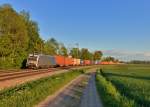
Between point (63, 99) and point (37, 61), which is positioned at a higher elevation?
point (37, 61)

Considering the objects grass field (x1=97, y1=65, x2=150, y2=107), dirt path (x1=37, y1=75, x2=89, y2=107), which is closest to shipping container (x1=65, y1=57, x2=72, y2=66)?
grass field (x1=97, y1=65, x2=150, y2=107)

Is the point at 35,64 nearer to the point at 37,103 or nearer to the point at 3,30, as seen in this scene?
the point at 3,30

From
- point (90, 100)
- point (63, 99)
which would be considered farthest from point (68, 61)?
point (63, 99)

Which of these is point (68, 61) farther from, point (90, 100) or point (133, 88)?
point (90, 100)

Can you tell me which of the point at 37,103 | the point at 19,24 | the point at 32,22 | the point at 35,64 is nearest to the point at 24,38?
the point at 19,24

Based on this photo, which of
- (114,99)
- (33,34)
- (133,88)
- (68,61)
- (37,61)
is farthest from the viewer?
(33,34)

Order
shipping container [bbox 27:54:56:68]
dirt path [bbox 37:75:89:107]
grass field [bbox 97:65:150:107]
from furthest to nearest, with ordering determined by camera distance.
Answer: shipping container [bbox 27:54:56:68] → grass field [bbox 97:65:150:107] → dirt path [bbox 37:75:89:107]

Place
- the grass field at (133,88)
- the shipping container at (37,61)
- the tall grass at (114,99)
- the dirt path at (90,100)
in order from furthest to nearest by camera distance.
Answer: the shipping container at (37,61)
the grass field at (133,88)
the dirt path at (90,100)
the tall grass at (114,99)

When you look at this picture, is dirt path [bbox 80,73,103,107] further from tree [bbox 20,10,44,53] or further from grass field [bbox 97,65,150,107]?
tree [bbox 20,10,44,53]

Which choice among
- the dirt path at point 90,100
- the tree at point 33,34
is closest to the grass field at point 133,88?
the dirt path at point 90,100

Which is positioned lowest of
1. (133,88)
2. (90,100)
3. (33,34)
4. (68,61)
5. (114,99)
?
(90,100)

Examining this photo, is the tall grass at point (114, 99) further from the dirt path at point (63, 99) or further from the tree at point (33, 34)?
the tree at point (33, 34)

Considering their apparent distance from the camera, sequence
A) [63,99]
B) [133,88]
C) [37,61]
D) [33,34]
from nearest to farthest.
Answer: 1. [63,99]
2. [133,88]
3. [37,61]
4. [33,34]

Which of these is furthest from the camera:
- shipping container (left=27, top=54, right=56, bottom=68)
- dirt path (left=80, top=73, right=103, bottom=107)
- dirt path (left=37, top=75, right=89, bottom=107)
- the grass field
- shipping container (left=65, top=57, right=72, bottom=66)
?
shipping container (left=65, top=57, right=72, bottom=66)
